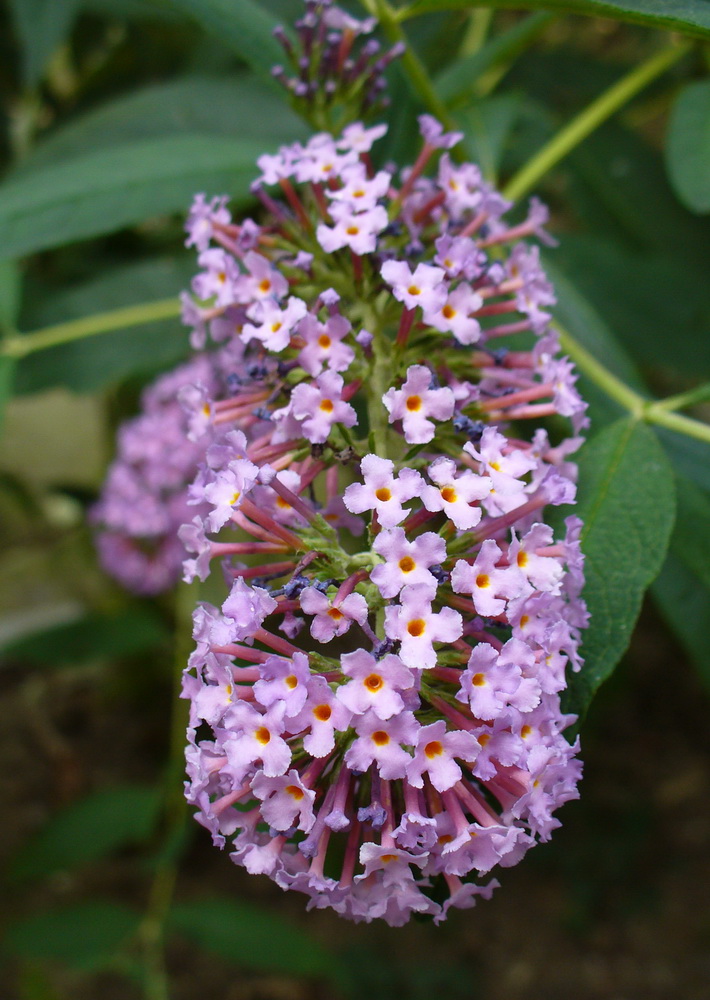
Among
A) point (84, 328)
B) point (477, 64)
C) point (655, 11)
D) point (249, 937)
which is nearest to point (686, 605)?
point (655, 11)

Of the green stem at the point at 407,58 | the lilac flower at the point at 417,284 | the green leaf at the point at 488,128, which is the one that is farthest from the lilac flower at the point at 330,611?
the green leaf at the point at 488,128

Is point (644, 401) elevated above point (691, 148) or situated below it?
below

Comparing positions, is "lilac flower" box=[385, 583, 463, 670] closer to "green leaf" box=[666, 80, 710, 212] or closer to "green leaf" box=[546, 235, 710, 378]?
"green leaf" box=[666, 80, 710, 212]

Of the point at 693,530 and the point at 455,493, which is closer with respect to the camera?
the point at 455,493

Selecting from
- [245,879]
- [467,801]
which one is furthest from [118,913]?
[467,801]

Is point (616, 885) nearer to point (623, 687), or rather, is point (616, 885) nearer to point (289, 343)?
point (623, 687)

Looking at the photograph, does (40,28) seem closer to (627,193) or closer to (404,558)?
(627,193)
